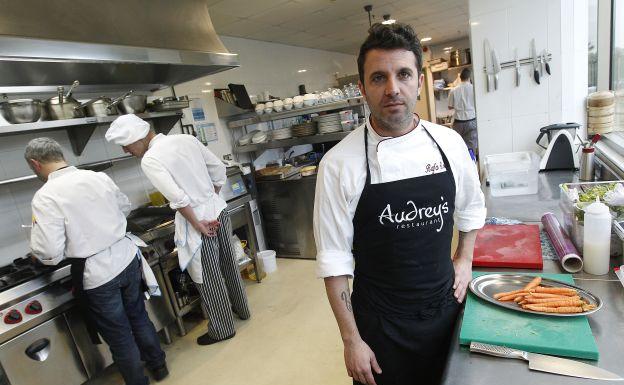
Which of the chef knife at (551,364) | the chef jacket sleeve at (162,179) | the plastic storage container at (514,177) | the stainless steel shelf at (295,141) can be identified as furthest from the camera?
the stainless steel shelf at (295,141)

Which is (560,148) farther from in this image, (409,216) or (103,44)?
(103,44)

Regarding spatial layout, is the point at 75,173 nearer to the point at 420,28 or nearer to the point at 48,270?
the point at 48,270

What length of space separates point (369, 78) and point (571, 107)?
6.53ft

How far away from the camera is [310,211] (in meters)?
3.62

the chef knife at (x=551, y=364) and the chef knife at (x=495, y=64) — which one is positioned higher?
the chef knife at (x=495, y=64)

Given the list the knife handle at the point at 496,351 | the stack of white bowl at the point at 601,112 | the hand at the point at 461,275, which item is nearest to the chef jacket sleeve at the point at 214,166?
the hand at the point at 461,275

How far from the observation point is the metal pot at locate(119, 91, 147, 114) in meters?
2.59

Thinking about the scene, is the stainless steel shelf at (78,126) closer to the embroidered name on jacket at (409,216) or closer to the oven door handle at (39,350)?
the oven door handle at (39,350)

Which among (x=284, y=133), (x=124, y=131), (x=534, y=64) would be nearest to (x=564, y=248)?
(x=534, y=64)

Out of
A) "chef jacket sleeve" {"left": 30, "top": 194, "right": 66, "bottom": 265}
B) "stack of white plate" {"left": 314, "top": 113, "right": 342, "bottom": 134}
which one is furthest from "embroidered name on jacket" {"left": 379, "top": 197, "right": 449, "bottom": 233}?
"stack of white plate" {"left": 314, "top": 113, "right": 342, "bottom": 134}

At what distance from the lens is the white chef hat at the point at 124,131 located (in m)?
2.20

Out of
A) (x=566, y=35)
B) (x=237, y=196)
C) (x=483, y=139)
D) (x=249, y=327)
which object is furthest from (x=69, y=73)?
(x=566, y=35)

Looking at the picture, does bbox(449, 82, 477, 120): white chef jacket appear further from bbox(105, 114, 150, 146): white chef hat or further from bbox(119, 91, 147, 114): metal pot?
bbox(105, 114, 150, 146): white chef hat

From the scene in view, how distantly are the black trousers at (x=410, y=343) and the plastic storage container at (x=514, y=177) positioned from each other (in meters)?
1.10
